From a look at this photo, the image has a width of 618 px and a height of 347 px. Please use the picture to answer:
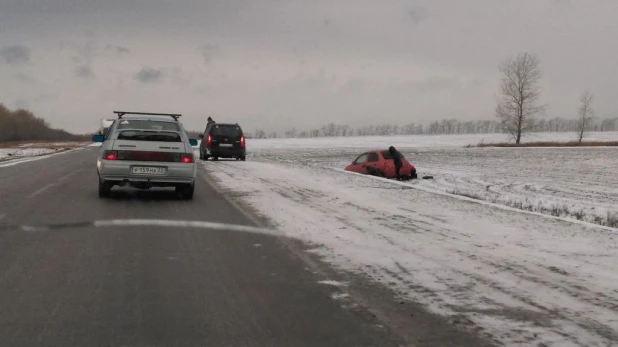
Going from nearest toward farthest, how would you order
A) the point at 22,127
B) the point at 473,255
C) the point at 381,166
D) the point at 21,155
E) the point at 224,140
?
the point at 473,255, the point at 381,166, the point at 224,140, the point at 21,155, the point at 22,127

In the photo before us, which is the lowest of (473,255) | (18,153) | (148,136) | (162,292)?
(18,153)

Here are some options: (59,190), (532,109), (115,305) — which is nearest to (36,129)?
(532,109)

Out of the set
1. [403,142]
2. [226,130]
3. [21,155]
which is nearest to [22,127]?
[403,142]

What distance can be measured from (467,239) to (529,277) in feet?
6.45

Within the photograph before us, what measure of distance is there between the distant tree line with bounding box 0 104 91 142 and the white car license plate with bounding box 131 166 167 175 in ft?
479

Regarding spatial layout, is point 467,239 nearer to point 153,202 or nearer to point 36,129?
point 153,202

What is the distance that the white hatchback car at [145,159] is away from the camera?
10.8 m

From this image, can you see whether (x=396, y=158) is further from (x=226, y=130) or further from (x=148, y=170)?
(x=148, y=170)

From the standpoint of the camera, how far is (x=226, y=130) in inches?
1067

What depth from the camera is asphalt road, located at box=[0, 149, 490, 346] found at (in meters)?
3.69

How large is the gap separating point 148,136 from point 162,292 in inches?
273

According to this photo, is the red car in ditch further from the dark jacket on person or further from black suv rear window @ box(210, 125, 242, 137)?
black suv rear window @ box(210, 125, 242, 137)

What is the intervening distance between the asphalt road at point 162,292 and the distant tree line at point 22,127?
492ft

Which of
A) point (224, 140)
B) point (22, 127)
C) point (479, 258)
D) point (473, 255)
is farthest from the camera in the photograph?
point (22, 127)
